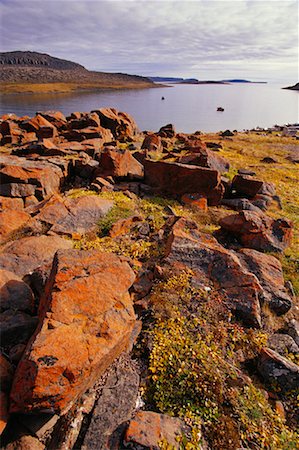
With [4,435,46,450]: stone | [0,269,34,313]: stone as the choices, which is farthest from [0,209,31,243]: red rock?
[4,435,46,450]: stone

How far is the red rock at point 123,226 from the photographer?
10036 mm

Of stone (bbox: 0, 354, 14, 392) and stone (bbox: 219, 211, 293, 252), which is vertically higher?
stone (bbox: 0, 354, 14, 392)

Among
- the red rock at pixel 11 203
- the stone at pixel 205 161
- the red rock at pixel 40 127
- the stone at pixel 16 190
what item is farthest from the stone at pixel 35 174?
the red rock at pixel 40 127

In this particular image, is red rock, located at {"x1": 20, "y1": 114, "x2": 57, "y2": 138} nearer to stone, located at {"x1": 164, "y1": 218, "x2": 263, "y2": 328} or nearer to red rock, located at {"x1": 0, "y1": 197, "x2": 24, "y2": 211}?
red rock, located at {"x1": 0, "y1": 197, "x2": 24, "y2": 211}

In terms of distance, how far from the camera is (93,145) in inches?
837

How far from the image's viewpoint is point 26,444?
4051mm

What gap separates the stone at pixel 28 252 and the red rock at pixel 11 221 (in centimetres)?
92

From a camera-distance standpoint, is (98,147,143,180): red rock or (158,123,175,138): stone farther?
(158,123,175,138): stone

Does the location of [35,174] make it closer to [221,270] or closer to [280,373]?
[221,270]

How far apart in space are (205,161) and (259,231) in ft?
25.3

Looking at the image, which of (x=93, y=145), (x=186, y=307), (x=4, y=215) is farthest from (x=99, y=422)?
(x=93, y=145)

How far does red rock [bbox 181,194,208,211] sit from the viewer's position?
1374 centimetres

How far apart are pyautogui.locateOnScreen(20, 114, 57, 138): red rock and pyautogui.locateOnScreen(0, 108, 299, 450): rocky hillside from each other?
14.6 meters

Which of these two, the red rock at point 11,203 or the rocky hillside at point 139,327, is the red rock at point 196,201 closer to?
the rocky hillside at point 139,327
